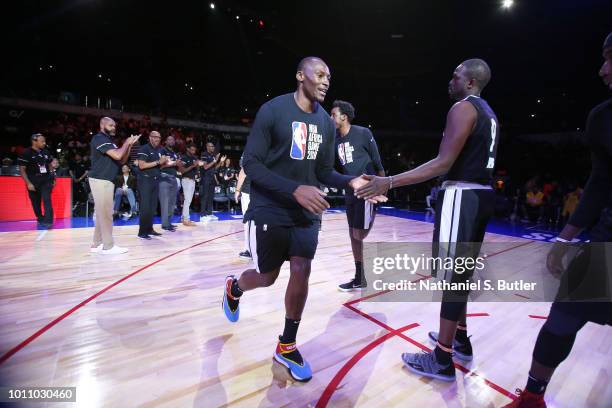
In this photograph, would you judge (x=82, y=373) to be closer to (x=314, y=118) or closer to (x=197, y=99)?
(x=314, y=118)

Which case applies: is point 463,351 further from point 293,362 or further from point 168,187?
point 168,187

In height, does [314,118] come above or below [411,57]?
below

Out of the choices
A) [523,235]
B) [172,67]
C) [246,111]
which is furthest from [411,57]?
[172,67]

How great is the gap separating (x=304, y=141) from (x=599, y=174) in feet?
4.66

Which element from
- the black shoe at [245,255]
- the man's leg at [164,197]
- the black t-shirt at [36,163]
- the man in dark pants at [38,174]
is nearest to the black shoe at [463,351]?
the black shoe at [245,255]

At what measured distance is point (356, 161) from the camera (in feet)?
11.7

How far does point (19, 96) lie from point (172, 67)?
27.6ft

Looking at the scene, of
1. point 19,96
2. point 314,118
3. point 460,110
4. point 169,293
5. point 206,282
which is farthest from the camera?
point 19,96

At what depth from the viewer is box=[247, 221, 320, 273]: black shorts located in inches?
76.0

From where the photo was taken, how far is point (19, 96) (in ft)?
56.5

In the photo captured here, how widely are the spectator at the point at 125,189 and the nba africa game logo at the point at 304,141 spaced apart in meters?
7.86

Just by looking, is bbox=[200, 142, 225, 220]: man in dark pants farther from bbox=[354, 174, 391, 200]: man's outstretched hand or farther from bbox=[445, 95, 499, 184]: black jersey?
bbox=[445, 95, 499, 184]: black jersey

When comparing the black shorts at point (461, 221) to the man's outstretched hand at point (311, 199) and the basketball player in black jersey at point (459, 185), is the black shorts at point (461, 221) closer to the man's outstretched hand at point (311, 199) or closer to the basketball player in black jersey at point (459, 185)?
the basketball player in black jersey at point (459, 185)

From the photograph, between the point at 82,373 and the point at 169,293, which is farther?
the point at 169,293
